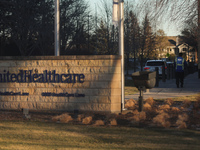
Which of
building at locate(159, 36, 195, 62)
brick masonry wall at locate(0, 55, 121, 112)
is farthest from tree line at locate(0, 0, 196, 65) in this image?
brick masonry wall at locate(0, 55, 121, 112)

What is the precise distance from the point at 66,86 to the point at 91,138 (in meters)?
4.10

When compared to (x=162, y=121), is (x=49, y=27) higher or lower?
higher

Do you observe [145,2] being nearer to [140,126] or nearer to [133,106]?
[133,106]

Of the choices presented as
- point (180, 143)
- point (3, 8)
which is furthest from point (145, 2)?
point (3, 8)

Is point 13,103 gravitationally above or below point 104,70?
below

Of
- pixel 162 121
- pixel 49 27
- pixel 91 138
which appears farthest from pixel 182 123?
pixel 49 27

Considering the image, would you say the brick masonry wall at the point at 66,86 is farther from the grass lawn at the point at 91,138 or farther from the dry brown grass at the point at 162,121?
the grass lawn at the point at 91,138

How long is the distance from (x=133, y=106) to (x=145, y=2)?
3.69 metres

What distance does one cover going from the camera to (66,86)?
11289 mm

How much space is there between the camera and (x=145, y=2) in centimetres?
1272

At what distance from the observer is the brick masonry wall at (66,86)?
11.0 meters

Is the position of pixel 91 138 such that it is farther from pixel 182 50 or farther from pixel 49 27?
pixel 182 50

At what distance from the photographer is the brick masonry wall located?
10961mm

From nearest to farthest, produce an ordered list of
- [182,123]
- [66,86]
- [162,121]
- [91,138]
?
[91,138] → [182,123] → [162,121] → [66,86]
